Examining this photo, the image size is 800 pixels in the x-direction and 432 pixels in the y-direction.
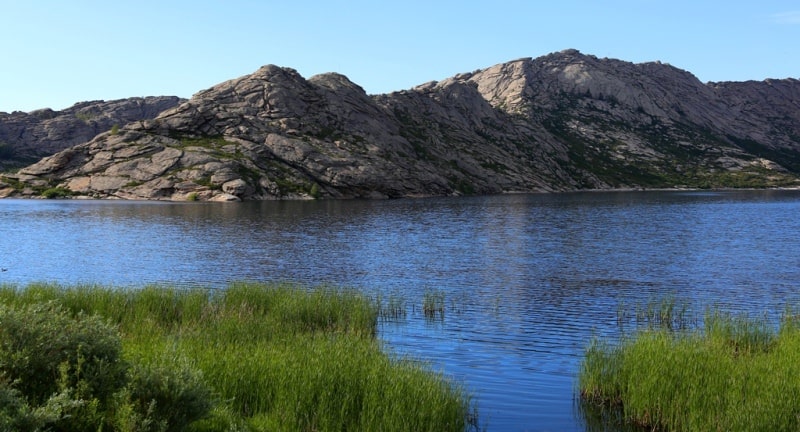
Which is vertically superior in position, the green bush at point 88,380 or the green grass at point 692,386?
the green bush at point 88,380

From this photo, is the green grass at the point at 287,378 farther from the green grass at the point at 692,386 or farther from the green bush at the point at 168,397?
the green grass at the point at 692,386

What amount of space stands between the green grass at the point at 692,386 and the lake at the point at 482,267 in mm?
1431

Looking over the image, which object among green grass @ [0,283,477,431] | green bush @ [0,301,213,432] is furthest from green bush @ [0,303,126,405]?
green grass @ [0,283,477,431]

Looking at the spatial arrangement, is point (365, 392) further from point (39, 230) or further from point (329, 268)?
point (39, 230)

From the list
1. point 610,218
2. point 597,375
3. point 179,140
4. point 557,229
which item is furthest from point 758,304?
point 179,140

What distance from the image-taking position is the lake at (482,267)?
29016 millimetres

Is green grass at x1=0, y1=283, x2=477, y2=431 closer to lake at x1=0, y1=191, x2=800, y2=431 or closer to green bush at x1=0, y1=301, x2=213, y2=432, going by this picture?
green bush at x1=0, y1=301, x2=213, y2=432

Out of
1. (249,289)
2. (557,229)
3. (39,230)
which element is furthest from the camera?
(557,229)

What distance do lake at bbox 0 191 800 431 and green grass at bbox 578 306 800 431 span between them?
4.70 feet

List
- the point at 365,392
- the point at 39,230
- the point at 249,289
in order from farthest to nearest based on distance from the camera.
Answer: the point at 39,230
the point at 249,289
the point at 365,392

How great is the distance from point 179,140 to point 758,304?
183m

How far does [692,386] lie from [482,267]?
1604 inches

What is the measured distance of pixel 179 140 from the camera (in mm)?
198125

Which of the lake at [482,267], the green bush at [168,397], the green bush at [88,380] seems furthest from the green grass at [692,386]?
the green bush at [88,380]
